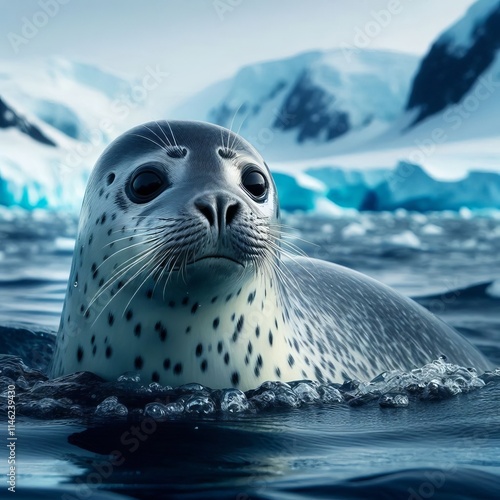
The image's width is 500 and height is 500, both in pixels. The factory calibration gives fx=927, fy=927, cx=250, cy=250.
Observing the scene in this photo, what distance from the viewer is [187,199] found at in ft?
8.29

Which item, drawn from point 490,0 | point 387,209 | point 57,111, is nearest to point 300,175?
point 387,209

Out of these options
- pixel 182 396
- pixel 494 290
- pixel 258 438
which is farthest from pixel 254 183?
pixel 494 290

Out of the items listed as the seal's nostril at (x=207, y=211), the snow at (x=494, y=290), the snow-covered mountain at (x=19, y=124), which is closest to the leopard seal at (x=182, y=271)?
the seal's nostril at (x=207, y=211)

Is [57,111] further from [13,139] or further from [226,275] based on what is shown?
[226,275]

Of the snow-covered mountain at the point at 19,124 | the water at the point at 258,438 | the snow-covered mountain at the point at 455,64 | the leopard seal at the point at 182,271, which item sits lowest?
the water at the point at 258,438

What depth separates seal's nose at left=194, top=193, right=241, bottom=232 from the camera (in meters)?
2.45

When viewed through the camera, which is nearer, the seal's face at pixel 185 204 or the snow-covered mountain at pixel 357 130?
the seal's face at pixel 185 204

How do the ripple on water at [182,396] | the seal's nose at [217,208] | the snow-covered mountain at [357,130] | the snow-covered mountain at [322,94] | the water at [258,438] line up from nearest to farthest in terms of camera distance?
1. the water at [258,438]
2. the seal's nose at [217,208]
3. the ripple on water at [182,396]
4. the snow-covered mountain at [357,130]
5. the snow-covered mountain at [322,94]

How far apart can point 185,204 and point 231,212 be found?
0.43 feet

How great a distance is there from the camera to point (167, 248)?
98.2 inches

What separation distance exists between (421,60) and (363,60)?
3.72m

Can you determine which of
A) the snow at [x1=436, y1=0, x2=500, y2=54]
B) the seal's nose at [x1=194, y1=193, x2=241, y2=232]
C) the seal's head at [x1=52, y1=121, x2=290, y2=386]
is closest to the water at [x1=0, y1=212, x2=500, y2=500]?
the seal's head at [x1=52, y1=121, x2=290, y2=386]

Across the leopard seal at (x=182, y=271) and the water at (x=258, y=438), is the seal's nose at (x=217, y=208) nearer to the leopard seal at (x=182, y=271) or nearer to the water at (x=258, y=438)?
the leopard seal at (x=182, y=271)

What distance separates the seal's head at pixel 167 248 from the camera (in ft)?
8.18
